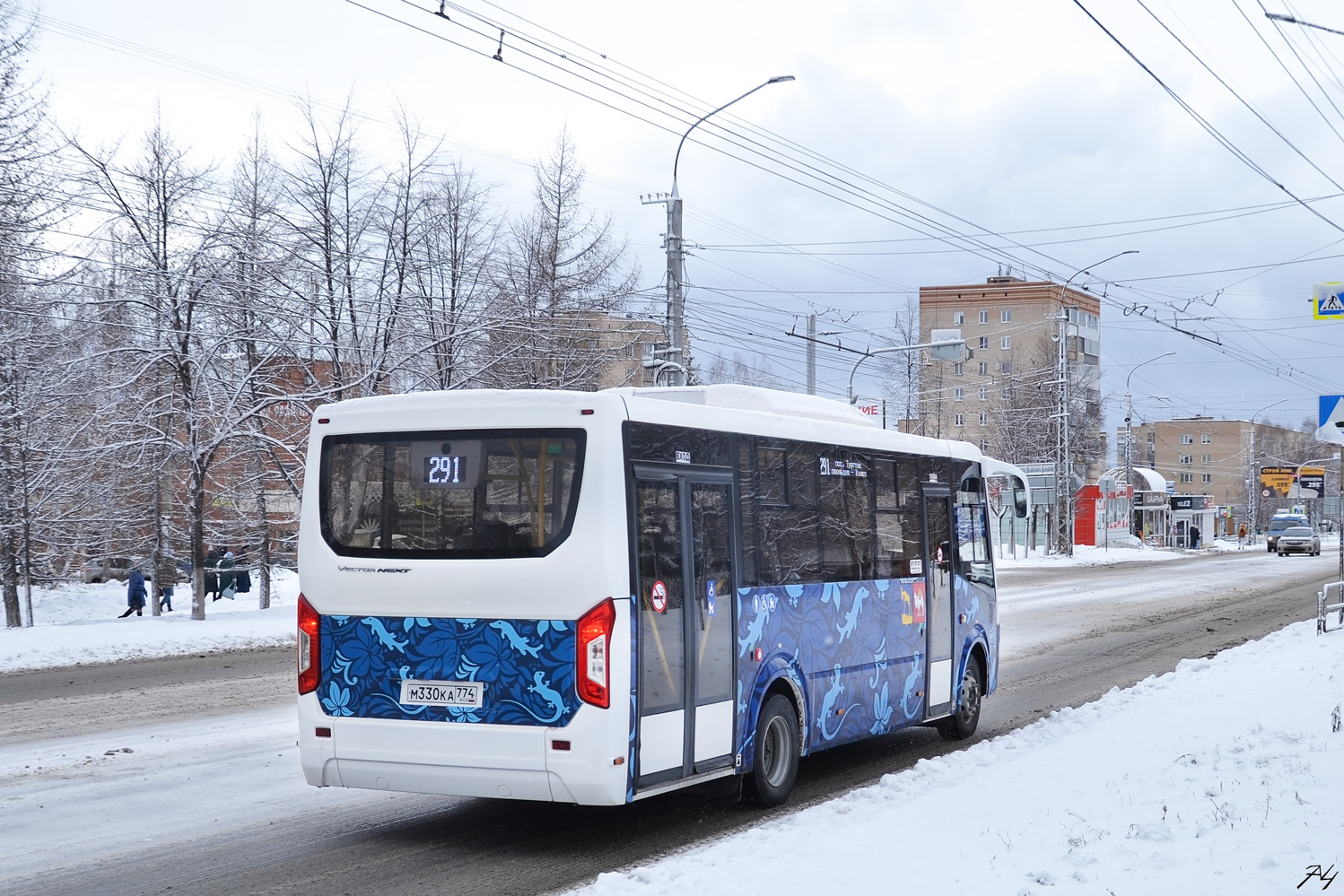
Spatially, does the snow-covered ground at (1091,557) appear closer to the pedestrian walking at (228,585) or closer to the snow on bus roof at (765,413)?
the pedestrian walking at (228,585)

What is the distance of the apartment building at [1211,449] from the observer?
523ft

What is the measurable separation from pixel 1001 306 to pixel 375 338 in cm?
9736

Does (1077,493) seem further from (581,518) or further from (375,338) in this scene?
(581,518)

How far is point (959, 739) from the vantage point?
1238cm

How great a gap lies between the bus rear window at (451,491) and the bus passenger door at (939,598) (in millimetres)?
5057

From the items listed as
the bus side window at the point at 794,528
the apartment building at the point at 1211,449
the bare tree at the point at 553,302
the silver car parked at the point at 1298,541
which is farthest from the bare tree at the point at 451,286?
the apartment building at the point at 1211,449

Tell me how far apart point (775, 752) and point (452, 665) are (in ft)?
8.71

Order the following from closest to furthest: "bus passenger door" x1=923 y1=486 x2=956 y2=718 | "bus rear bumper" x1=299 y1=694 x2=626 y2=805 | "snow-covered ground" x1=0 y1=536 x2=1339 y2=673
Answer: "bus rear bumper" x1=299 y1=694 x2=626 y2=805 → "bus passenger door" x1=923 y1=486 x2=956 y2=718 → "snow-covered ground" x1=0 y1=536 x2=1339 y2=673

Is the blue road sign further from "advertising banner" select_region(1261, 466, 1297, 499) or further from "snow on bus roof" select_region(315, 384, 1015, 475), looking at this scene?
"advertising banner" select_region(1261, 466, 1297, 499)

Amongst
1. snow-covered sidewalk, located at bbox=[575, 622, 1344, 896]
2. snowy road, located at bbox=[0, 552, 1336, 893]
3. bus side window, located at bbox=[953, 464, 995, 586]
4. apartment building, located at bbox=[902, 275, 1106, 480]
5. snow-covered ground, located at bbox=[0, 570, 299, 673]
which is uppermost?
apartment building, located at bbox=[902, 275, 1106, 480]

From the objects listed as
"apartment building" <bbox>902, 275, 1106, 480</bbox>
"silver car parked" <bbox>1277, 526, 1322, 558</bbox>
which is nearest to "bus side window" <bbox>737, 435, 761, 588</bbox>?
"apartment building" <bbox>902, 275, 1106, 480</bbox>

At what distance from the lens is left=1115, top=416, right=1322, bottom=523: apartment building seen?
159500 mm

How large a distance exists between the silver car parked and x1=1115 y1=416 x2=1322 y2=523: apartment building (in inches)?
3467

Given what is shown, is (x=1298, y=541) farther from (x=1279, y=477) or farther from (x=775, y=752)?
(x=775, y=752)
